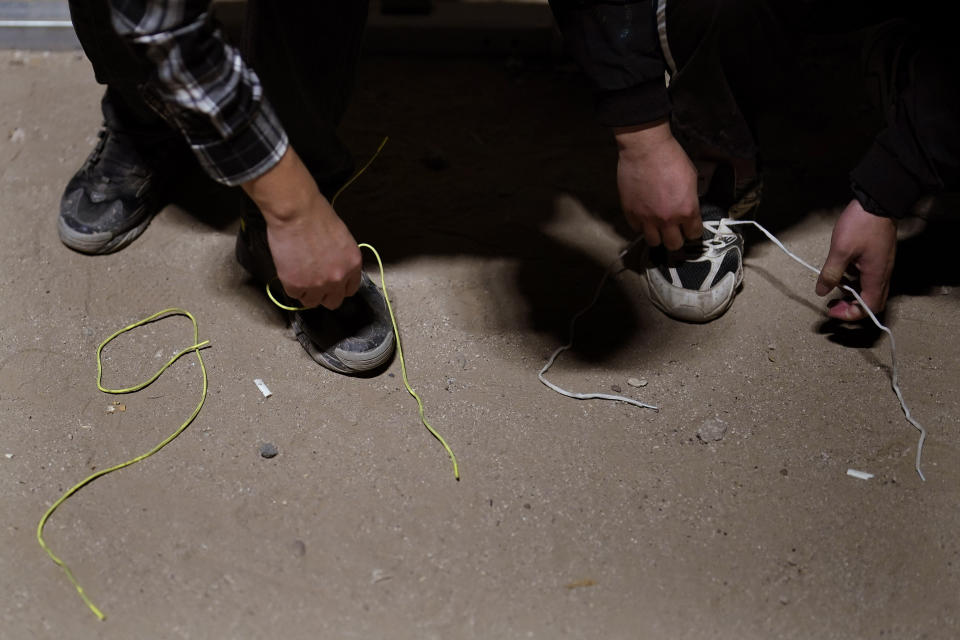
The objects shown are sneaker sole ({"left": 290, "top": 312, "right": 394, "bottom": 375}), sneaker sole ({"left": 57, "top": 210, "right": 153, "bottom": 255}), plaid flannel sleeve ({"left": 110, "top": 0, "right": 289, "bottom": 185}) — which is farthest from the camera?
sneaker sole ({"left": 57, "top": 210, "right": 153, "bottom": 255})

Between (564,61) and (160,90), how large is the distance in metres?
1.31

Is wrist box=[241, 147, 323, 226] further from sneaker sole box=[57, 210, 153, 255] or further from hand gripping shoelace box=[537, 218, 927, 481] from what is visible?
sneaker sole box=[57, 210, 153, 255]

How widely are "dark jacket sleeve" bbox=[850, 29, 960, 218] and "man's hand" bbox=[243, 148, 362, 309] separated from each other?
784mm

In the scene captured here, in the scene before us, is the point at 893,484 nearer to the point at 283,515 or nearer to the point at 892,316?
the point at 892,316

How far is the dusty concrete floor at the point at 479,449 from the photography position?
1.12m

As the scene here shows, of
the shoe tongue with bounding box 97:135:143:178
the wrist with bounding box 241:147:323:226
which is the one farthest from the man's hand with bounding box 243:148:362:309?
the shoe tongue with bounding box 97:135:143:178

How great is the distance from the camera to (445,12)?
212 cm

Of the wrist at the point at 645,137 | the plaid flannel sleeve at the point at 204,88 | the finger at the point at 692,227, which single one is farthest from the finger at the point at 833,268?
the plaid flannel sleeve at the point at 204,88

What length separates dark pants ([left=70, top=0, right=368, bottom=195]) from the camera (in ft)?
4.06

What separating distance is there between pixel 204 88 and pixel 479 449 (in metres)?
0.65

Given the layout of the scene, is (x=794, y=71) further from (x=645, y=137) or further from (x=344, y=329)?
(x=344, y=329)

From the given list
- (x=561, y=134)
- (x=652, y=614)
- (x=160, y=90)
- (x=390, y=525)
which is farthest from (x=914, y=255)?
(x=160, y=90)

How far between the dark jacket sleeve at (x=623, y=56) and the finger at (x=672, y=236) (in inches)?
6.2

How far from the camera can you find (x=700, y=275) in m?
1.46
